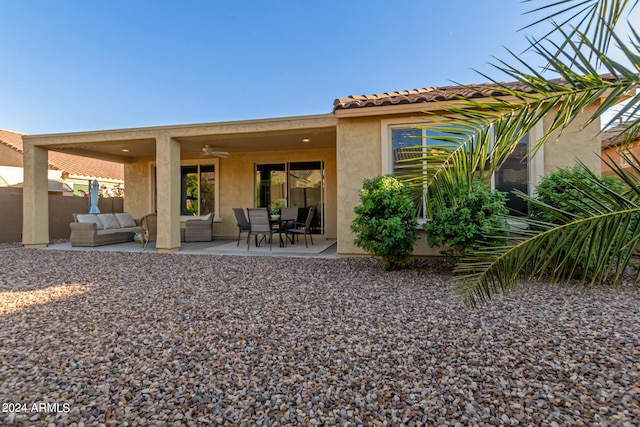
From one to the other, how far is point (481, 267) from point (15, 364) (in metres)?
3.45

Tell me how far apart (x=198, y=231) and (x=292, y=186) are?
11.5 ft

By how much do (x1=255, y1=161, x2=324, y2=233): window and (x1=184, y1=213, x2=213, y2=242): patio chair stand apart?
6.30 ft

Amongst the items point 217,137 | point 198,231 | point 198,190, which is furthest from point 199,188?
point 217,137

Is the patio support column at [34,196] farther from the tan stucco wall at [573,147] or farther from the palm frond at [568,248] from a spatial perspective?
the tan stucco wall at [573,147]

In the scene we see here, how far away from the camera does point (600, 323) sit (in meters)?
3.31

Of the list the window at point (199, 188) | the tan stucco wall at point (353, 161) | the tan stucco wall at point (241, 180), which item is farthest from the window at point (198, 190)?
the tan stucco wall at point (353, 161)

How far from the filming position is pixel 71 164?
20000 millimetres

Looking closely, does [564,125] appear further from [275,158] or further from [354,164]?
[275,158]

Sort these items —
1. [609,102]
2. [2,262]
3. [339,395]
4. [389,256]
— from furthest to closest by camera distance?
[2,262], [389,256], [339,395], [609,102]

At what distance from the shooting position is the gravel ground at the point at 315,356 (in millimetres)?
1952

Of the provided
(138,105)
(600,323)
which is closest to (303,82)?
(138,105)

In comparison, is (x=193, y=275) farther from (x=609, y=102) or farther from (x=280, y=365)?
(x=609, y=102)

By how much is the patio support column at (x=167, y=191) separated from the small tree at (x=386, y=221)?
5.02 m

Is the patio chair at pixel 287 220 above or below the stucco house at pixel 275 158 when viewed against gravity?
below
